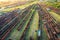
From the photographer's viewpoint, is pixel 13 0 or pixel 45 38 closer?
pixel 45 38

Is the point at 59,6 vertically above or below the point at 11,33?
below

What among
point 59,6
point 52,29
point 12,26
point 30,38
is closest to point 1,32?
point 12,26

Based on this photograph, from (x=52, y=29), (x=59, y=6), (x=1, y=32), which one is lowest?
(x=59, y=6)

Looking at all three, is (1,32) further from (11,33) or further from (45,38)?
(45,38)

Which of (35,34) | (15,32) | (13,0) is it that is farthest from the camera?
(13,0)

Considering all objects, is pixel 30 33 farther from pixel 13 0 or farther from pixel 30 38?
pixel 13 0

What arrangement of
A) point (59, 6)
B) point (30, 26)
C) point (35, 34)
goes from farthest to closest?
point (59, 6) < point (30, 26) < point (35, 34)

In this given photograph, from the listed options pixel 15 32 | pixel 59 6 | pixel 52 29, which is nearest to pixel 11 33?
pixel 15 32

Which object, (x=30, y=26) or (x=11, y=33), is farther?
(x=30, y=26)

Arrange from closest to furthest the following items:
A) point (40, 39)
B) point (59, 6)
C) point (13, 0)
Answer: point (40, 39) → point (59, 6) → point (13, 0)
